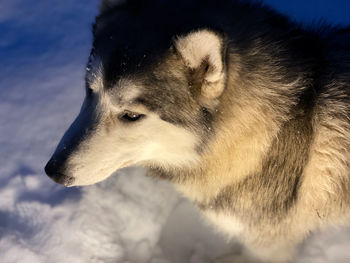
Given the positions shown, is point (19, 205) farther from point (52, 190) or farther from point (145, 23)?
point (145, 23)

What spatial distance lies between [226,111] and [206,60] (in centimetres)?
32

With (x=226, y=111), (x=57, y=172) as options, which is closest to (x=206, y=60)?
(x=226, y=111)

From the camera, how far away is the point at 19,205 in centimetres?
261

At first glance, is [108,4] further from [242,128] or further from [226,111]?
[242,128]

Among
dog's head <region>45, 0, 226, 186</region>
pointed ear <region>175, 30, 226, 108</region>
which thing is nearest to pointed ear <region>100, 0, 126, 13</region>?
dog's head <region>45, 0, 226, 186</region>

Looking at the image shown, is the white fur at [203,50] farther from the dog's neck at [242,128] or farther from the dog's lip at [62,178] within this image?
the dog's lip at [62,178]

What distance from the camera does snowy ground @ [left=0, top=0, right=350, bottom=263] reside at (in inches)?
99.4

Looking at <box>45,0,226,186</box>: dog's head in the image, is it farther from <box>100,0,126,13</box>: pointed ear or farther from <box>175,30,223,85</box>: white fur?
<box>100,0,126,13</box>: pointed ear

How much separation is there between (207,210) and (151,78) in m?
0.98

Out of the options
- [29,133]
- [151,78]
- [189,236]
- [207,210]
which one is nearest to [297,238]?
[207,210]

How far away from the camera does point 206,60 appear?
1.63 m

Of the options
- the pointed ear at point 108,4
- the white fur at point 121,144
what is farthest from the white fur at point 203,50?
the pointed ear at point 108,4

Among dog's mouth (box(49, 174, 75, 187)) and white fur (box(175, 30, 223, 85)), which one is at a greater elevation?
white fur (box(175, 30, 223, 85))

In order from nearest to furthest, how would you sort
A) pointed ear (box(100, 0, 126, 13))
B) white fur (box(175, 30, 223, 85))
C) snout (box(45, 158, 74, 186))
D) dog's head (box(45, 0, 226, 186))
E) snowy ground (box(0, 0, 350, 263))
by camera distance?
white fur (box(175, 30, 223, 85)) < dog's head (box(45, 0, 226, 186)) < snout (box(45, 158, 74, 186)) < pointed ear (box(100, 0, 126, 13)) < snowy ground (box(0, 0, 350, 263))
